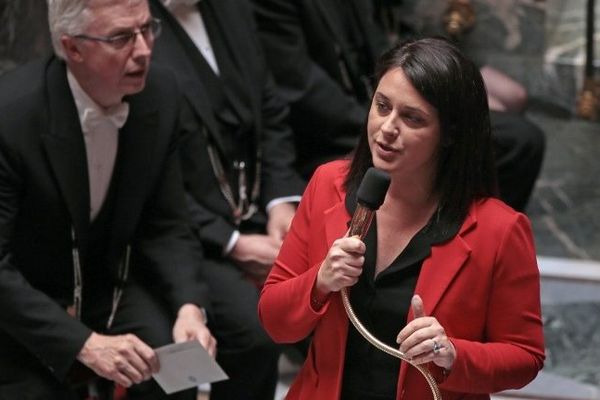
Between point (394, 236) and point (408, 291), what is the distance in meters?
0.12

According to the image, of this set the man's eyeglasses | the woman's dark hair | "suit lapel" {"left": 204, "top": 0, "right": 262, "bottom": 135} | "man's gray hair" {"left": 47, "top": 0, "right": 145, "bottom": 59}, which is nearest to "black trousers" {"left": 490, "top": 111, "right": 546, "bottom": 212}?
"suit lapel" {"left": 204, "top": 0, "right": 262, "bottom": 135}

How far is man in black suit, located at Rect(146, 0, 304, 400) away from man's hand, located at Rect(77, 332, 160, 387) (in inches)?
18.7

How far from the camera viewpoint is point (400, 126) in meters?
2.69

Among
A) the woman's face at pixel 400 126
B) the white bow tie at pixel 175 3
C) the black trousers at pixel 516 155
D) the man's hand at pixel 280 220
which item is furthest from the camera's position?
the black trousers at pixel 516 155

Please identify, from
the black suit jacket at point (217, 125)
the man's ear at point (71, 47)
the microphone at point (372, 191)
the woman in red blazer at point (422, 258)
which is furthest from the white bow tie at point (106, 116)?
the microphone at point (372, 191)

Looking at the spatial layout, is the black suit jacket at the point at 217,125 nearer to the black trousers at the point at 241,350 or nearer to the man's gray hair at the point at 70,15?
the black trousers at the point at 241,350

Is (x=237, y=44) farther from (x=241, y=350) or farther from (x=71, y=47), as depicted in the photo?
(x=241, y=350)

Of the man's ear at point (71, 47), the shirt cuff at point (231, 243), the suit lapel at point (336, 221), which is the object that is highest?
the man's ear at point (71, 47)

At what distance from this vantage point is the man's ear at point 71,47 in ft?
11.4

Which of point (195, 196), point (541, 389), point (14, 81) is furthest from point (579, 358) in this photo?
point (14, 81)

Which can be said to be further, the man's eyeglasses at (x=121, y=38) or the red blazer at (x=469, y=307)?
the man's eyeglasses at (x=121, y=38)

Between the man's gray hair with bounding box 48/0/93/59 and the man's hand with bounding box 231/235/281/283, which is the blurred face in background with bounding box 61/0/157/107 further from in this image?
the man's hand with bounding box 231/235/281/283

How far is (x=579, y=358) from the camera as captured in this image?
4.59 metres

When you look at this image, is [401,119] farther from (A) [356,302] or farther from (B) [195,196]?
(B) [195,196]
